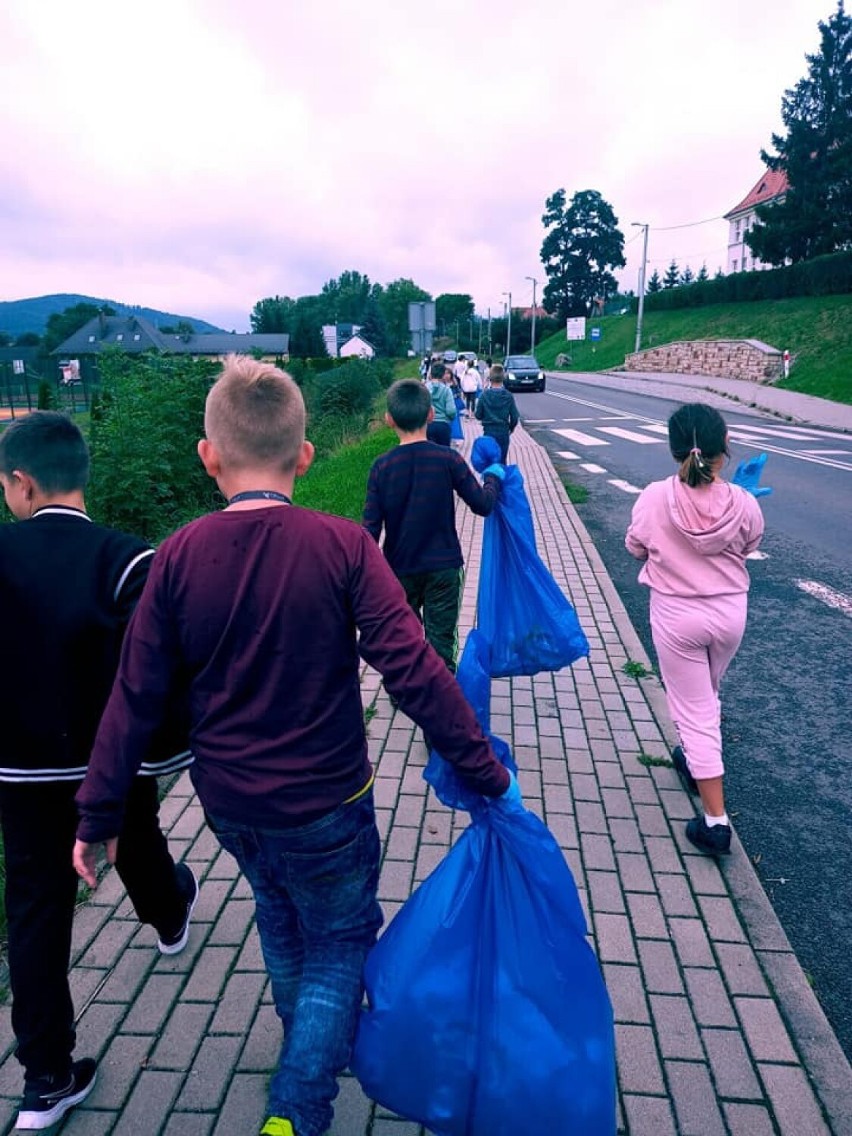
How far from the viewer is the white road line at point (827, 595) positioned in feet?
22.4

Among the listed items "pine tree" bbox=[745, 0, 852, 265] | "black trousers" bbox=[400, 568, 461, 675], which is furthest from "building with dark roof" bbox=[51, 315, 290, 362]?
"black trousers" bbox=[400, 568, 461, 675]

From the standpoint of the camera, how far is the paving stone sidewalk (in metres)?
2.17

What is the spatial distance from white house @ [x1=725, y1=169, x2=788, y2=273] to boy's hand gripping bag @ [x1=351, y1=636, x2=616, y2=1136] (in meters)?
76.8

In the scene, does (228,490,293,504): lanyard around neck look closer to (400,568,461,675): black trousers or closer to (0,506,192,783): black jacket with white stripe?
(0,506,192,783): black jacket with white stripe

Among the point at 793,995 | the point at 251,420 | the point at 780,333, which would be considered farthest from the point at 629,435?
the point at 780,333

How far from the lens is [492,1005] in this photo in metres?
1.66

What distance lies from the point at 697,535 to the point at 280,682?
7.17ft

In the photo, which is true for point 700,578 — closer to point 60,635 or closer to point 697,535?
point 697,535

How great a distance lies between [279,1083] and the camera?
1726 mm

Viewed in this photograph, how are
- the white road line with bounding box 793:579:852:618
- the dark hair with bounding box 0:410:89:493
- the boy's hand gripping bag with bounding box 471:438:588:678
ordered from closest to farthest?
1. the dark hair with bounding box 0:410:89:493
2. the boy's hand gripping bag with bounding box 471:438:588:678
3. the white road line with bounding box 793:579:852:618

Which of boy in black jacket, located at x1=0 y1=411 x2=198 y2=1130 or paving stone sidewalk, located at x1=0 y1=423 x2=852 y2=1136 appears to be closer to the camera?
boy in black jacket, located at x1=0 y1=411 x2=198 y2=1130

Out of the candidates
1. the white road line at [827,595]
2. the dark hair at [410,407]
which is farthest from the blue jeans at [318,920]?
the white road line at [827,595]

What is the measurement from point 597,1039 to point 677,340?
164ft

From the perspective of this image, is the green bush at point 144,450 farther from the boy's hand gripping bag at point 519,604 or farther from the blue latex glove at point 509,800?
the blue latex glove at point 509,800
